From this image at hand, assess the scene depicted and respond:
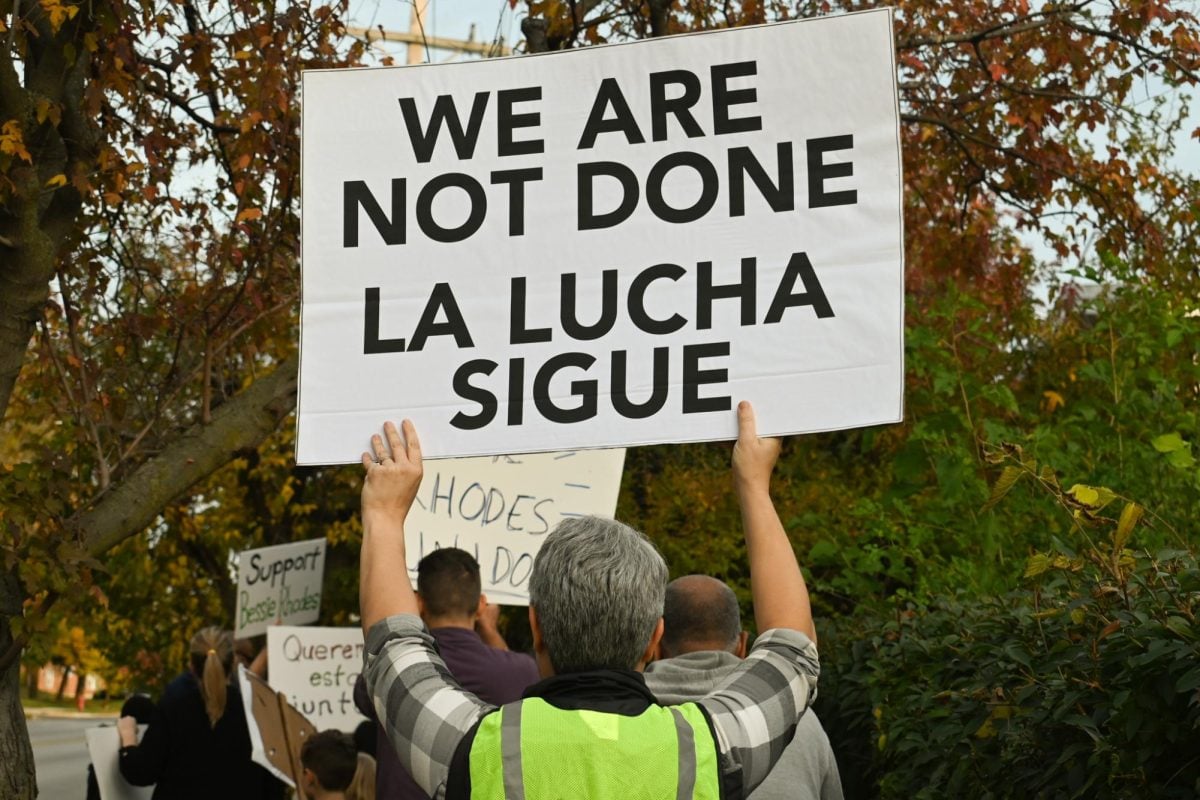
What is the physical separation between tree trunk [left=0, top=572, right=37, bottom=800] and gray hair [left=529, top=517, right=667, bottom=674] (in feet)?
12.3

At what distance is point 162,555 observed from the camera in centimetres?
1733

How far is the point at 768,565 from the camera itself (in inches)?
105

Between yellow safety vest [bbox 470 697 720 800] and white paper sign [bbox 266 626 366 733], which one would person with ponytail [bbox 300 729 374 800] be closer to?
white paper sign [bbox 266 626 366 733]

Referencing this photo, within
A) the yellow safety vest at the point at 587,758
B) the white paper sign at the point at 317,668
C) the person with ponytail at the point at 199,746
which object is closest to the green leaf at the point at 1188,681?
the yellow safety vest at the point at 587,758

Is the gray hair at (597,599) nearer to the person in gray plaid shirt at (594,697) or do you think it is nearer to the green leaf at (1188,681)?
the person in gray plaid shirt at (594,697)

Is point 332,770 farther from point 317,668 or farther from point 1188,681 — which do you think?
point 1188,681

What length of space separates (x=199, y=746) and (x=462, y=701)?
5.20m

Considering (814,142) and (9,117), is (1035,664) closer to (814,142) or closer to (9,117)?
(814,142)

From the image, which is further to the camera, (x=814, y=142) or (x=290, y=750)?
(x=290, y=750)

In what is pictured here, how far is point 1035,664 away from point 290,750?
13.1ft

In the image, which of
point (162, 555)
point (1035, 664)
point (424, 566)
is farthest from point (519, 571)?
point (162, 555)

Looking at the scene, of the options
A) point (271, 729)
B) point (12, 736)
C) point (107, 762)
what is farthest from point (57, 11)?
point (107, 762)

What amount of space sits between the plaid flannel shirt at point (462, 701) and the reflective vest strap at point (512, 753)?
0.07 m

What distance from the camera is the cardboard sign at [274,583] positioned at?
31.5 feet
